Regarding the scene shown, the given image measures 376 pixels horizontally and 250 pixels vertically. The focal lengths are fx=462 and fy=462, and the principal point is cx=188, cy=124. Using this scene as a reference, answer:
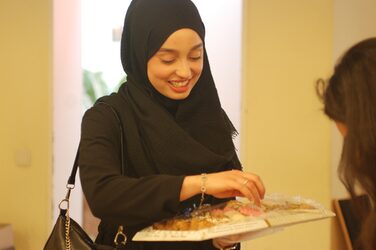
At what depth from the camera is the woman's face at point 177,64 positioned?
3.28 ft

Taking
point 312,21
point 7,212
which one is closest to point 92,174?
point 312,21

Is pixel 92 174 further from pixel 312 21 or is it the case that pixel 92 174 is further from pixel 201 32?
pixel 312 21

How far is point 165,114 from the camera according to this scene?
3.34 feet

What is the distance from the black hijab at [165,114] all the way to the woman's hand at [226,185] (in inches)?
6.2

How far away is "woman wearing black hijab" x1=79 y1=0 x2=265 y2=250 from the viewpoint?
83cm

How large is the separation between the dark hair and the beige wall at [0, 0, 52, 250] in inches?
73.1

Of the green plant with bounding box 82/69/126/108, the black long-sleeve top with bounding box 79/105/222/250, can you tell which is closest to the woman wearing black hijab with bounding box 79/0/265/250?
the black long-sleeve top with bounding box 79/105/222/250

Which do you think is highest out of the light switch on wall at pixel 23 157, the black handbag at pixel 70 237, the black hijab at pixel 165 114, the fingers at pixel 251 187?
the black hijab at pixel 165 114

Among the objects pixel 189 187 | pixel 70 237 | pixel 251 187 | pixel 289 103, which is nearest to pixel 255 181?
pixel 251 187

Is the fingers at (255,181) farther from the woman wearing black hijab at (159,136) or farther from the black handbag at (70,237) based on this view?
the black handbag at (70,237)

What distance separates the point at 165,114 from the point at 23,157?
5.53 feet

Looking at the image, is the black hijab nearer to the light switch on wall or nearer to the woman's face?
the woman's face

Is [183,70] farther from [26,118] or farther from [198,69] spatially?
[26,118]

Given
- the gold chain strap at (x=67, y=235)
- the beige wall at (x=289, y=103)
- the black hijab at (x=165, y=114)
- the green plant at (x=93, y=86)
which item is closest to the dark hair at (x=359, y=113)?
the black hijab at (x=165, y=114)
